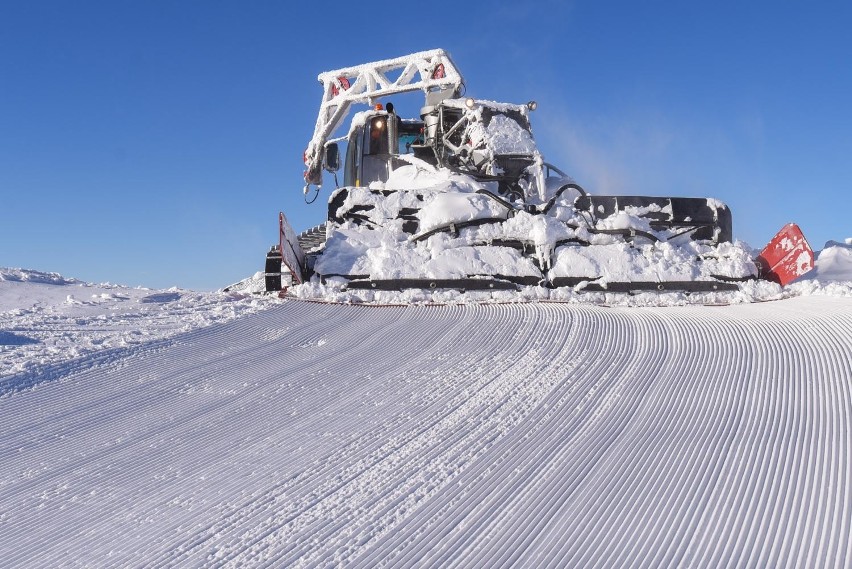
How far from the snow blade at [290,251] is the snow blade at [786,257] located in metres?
4.47

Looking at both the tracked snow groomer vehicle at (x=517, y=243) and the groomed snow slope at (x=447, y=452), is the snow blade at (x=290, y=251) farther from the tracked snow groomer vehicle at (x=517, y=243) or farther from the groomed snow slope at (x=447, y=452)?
the groomed snow slope at (x=447, y=452)

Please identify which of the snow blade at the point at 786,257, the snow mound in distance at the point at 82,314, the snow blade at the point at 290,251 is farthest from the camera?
the snow blade at the point at 786,257

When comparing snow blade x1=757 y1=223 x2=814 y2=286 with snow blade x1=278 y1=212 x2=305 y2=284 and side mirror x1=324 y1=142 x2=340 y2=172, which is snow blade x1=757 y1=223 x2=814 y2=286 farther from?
side mirror x1=324 y1=142 x2=340 y2=172

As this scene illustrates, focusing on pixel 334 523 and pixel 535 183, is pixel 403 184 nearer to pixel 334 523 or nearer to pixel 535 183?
pixel 535 183

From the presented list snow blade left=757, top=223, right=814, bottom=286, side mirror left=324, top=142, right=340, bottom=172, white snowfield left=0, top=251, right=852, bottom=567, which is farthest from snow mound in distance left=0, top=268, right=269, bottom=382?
snow blade left=757, top=223, right=814, bottom=286

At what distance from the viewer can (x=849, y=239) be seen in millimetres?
10320

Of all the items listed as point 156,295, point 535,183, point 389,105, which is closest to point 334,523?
point 156,295

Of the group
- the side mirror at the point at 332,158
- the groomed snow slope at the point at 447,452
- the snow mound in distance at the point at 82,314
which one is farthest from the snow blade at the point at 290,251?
the side mirror at the point at 332,158

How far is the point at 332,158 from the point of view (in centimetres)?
996

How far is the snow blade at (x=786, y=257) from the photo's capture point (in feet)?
22.6

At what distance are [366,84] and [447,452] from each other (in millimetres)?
11051

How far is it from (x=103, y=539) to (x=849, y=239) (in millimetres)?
10558

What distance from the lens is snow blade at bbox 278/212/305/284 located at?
6.52 m

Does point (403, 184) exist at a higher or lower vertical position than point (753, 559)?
higher
